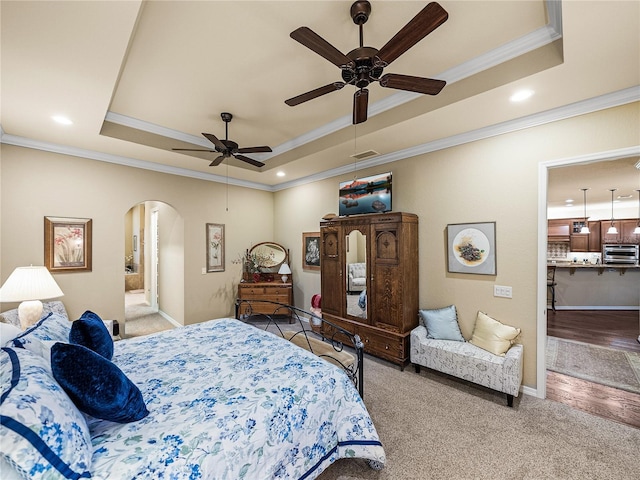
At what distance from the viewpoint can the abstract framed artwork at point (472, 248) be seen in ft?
10.1

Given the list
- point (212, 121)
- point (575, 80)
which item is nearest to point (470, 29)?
point (575, 80)

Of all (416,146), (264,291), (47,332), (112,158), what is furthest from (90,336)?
(416,146)

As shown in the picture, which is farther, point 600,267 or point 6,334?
point 600,267

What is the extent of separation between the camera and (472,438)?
2.23 meters

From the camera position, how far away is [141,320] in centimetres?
557

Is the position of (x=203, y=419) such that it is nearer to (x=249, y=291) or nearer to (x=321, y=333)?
(x=321, y=333)

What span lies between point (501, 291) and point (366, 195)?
2005mm

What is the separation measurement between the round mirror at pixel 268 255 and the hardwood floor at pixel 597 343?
4.38 meters

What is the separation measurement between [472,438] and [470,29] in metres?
3.13

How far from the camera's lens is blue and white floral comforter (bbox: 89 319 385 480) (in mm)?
1226

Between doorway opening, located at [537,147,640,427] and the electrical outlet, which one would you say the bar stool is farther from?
the electrical outlet

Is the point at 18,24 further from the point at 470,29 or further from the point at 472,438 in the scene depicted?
the point at 472,438

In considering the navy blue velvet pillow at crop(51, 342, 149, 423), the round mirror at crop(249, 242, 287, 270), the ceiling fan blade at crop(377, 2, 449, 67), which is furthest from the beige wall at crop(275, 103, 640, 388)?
the navy blue velvet pillow at crop(51, 342, 149, 423)

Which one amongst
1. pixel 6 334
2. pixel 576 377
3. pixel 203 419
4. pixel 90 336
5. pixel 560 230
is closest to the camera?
pixel 203 419
